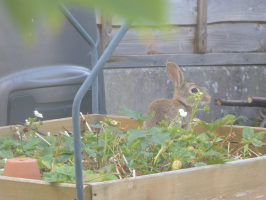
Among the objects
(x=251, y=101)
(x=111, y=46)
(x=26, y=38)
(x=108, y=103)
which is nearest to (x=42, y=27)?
(x=26, y=38)

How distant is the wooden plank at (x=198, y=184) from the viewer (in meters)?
0.74

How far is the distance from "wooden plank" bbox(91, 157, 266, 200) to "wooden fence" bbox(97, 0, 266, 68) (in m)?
2.81

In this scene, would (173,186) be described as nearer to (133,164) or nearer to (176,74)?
(133,164)

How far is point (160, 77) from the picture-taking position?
3836 millimetres

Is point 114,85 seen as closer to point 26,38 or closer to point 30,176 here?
point 30,176

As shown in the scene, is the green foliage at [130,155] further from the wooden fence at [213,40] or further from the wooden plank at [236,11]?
the wooden plank at [236,11]

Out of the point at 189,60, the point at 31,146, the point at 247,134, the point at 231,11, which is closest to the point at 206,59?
the point at 189,60

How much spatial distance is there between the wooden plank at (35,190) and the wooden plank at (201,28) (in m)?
3.36

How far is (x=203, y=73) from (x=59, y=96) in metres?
2.39

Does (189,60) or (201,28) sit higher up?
(201,28)

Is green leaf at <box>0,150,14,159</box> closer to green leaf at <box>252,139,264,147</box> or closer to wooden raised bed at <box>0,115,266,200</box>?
wooden raised bed at <box>0,115,266,200</box>

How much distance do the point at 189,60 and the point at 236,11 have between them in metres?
0.84

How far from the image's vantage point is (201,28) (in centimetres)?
385

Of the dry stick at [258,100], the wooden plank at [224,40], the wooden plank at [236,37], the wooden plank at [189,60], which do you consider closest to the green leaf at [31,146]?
the dry stick at [258,100]
